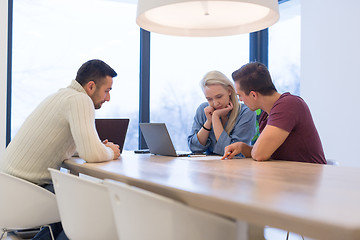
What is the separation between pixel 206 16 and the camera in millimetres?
2221

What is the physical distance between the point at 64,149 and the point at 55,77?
2.37 meters

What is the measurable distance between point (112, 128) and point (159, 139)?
1.23 ft

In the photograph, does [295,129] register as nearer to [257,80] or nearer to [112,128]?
[257,80]

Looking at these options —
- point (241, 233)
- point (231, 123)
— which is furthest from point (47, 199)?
point (231, 123)

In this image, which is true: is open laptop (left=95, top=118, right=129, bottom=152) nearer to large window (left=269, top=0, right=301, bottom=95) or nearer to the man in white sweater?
the man in white sweater

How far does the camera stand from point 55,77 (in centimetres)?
448

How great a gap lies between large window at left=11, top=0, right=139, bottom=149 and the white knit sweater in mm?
2231

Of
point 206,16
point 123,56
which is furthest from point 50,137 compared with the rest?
point 123,56

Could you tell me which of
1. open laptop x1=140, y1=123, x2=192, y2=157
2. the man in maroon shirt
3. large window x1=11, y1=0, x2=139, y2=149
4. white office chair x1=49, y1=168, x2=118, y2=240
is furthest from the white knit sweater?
large window x1=11, y1=0, x2=139, y2=149

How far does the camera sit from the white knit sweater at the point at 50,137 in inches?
82.3

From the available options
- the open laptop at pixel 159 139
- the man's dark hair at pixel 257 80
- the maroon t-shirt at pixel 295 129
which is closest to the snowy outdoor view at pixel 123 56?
the open laptop at pixel 159 139

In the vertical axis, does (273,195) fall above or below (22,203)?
above

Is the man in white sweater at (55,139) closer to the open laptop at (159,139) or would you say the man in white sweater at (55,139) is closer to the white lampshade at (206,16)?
the open laptop at (159,139)

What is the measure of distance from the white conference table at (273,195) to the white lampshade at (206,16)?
88 centimetres
